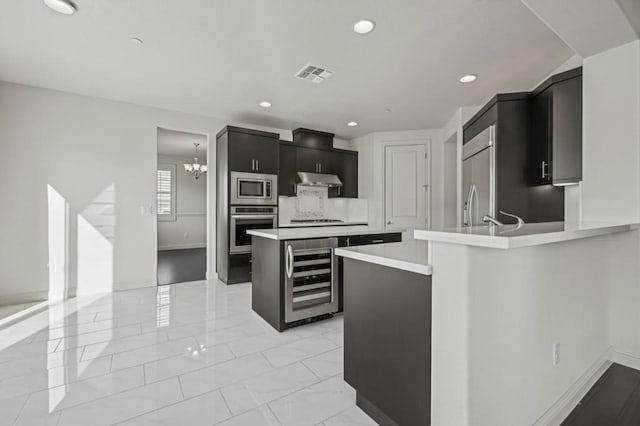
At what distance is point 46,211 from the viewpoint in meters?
3.72

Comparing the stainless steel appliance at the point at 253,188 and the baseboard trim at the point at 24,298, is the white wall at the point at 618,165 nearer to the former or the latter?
the stainless steel appliance at the point at 253,188

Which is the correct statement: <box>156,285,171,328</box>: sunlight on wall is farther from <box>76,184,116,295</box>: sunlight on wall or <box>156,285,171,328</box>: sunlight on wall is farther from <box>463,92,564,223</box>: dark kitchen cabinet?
<box>463,92,564,223</box>: dark kitchen cabinet

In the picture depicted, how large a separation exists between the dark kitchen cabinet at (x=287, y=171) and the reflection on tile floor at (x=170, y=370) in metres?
2.64

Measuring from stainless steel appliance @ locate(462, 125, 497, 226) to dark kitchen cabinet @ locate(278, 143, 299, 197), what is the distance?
291 centimetres

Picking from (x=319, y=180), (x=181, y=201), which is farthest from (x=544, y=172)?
(x=181, y=201)

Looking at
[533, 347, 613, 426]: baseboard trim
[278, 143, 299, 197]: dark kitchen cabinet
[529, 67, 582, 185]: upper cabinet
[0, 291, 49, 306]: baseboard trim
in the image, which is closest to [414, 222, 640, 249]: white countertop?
[533, 347, 613, 426]: baseboard trim

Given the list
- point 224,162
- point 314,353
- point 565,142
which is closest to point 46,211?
point 224,162

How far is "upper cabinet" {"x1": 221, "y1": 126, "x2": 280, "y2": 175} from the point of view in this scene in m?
4.50

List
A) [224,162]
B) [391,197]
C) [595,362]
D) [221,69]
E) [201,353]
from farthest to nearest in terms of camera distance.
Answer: [391,197] → [224,162] → [221,69] → [201,353] → [595,362]

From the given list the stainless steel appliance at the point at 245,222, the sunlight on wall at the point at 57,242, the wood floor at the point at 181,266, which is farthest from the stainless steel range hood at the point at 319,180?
the sunlight on wall at the point at 57,242

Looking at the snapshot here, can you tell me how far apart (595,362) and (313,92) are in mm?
3770

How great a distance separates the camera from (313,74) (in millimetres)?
3359

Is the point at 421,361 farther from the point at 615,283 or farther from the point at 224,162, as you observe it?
the point at 224,162

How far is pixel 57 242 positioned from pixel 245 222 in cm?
237
